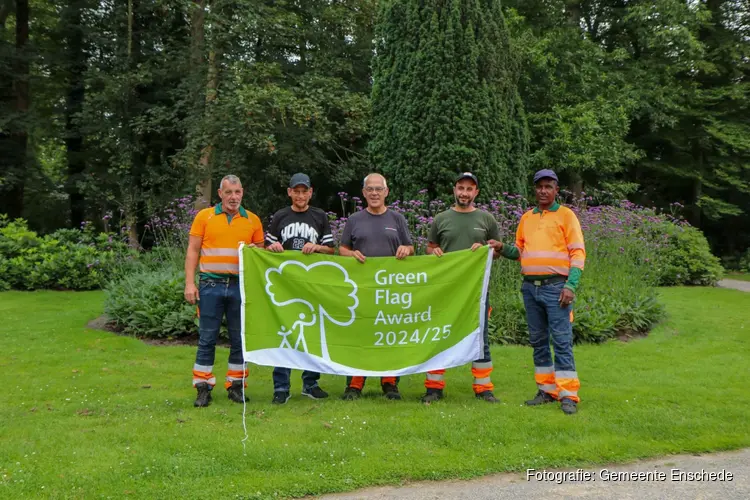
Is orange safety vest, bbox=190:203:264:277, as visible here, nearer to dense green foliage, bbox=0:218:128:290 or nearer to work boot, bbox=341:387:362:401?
work boot, bbox=341:387:362:401

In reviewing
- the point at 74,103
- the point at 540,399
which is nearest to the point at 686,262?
the point at 540,399

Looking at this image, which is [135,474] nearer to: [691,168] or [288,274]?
[288,274]

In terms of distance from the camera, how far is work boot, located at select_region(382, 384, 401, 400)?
19.4 ft

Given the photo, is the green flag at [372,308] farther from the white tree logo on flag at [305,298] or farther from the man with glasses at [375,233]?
the man with glasses at [375,233]

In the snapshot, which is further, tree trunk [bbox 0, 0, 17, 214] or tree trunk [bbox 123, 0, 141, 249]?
tree trunk [bbox 0, 0, 17, 214]

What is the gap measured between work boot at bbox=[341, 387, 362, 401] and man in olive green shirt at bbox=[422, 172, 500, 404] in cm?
64

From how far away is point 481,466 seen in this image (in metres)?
4.23

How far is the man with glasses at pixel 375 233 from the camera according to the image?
5.65m

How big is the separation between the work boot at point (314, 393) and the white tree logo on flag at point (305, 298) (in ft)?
2.00

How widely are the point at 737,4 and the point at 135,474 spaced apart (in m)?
31.8

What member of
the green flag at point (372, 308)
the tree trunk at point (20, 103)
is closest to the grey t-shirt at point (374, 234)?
the green flag at point (372, 308)

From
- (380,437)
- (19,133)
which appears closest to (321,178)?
(19,133)

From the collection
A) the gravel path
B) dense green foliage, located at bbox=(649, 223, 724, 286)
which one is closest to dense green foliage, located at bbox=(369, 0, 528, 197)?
dense green foliage, located at bbox=(649, 223, 724, 286)

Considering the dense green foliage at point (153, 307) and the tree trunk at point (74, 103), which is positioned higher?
the tree trunk at point (74, 103)
